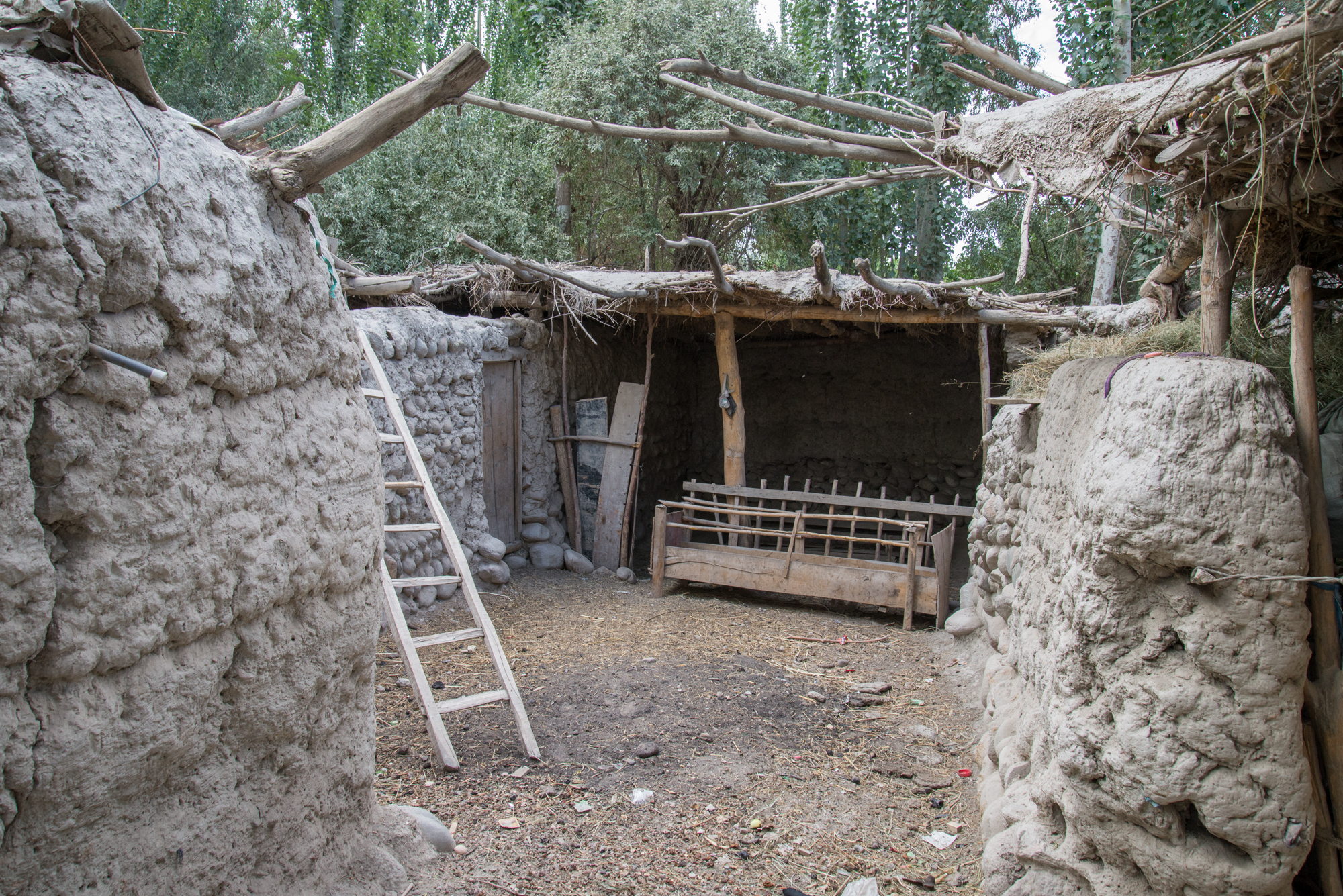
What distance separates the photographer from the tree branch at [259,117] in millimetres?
2271

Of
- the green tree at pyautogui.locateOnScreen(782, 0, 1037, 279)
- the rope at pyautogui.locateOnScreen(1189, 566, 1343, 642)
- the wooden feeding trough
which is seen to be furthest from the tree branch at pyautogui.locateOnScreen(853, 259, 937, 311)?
the green tree at pyautogui.locateOnScreen(782, 0, 1037, 279)

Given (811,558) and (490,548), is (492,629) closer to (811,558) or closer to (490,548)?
(490,548)

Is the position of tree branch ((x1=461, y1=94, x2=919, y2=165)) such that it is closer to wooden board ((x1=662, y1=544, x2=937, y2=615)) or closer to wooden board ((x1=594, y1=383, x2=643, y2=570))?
wooden board ((x1=662, y1=544, x2=937, y2=615))

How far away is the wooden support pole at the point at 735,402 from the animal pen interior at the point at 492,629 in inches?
125

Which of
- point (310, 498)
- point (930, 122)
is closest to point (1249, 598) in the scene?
point (930, 122)

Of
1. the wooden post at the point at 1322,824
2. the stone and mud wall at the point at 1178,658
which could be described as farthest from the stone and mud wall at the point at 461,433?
the wooden post at the point at 1322,824

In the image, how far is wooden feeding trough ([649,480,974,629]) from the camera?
6.45 meters

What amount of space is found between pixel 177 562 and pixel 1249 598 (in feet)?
8.26

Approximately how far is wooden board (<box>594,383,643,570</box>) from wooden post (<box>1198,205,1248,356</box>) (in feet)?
19.7

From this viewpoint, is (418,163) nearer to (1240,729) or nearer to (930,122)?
(930,122)

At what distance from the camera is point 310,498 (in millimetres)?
2346

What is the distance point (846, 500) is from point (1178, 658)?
4763mm

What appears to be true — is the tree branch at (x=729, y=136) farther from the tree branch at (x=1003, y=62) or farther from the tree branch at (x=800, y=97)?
the tree branch at (x=1003, y=62)

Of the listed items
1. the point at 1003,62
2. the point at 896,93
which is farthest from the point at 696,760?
the point at 896,93
